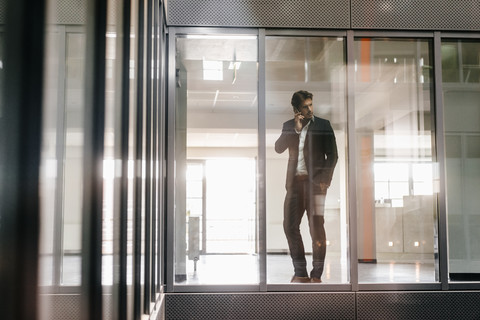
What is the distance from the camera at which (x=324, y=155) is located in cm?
510

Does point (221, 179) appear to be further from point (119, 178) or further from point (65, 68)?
point (65, 68)

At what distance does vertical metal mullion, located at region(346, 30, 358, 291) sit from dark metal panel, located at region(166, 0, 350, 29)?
0.77 feet

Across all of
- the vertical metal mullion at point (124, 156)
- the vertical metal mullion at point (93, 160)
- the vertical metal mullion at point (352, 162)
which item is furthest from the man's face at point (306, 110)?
the vertical metal mullion at point (93, 160)

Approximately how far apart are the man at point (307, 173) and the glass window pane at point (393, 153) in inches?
11.7

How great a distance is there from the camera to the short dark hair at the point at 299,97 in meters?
5.09

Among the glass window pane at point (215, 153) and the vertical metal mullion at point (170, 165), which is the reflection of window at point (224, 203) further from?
the vertical metal mullion at point (170, 165)

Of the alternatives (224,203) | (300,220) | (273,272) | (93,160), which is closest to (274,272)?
(273,272)

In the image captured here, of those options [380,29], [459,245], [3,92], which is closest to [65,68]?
[3,92]

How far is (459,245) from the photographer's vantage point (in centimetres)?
516

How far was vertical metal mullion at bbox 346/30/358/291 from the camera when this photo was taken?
490cm

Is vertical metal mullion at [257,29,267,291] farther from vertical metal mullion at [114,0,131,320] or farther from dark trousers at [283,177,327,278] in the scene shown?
→ vertical metal mullion at [114,0,131,320]

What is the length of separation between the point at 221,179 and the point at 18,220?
4.50 metres

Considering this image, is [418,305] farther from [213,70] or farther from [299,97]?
[213,70]

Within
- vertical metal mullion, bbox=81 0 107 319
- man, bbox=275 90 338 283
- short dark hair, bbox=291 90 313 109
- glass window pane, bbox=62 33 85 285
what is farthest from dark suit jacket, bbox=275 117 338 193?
glass window pane, bbox=62 33 85 285
